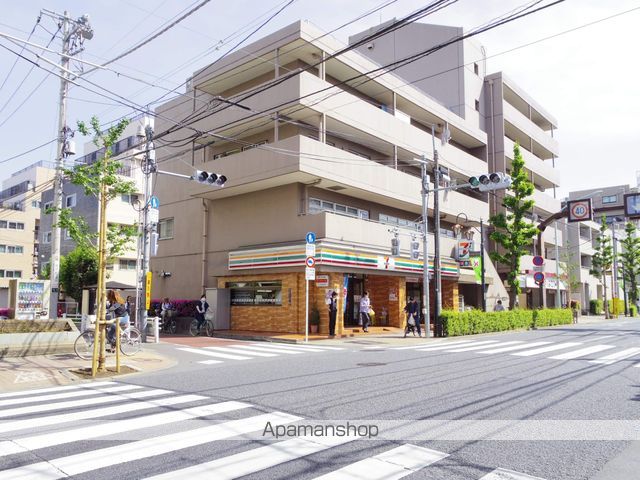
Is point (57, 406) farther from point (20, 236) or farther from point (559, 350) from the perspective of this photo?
point (20, 236)

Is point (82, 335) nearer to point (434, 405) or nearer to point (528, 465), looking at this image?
point (434, 405)

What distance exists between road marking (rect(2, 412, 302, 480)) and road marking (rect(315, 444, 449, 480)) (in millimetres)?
1177

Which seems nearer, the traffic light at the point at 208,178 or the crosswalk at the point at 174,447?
the crosswalk at the point at 174,447

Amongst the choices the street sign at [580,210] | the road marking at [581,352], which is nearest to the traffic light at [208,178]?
the road marking at [581,352]

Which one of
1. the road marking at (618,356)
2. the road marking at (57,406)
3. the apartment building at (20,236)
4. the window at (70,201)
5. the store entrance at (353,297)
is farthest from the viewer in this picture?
the apartment building at (20,236)

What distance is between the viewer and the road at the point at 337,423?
4.51 metres

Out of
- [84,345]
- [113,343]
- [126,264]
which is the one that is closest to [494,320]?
[113,343]

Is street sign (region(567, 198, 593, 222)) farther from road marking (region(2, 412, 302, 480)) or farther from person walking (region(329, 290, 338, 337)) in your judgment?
road marking (region(2, 412, 302, 480))

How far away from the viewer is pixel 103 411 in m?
6.90

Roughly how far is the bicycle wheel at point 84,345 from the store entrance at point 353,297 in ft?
45.8

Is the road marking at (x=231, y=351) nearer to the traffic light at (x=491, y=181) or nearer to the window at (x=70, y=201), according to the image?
the traffic light at (x=491, y=181)

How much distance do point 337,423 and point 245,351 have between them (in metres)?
9.47

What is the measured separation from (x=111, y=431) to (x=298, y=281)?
1573 centimetres

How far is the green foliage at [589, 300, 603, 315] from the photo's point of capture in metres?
54.1
